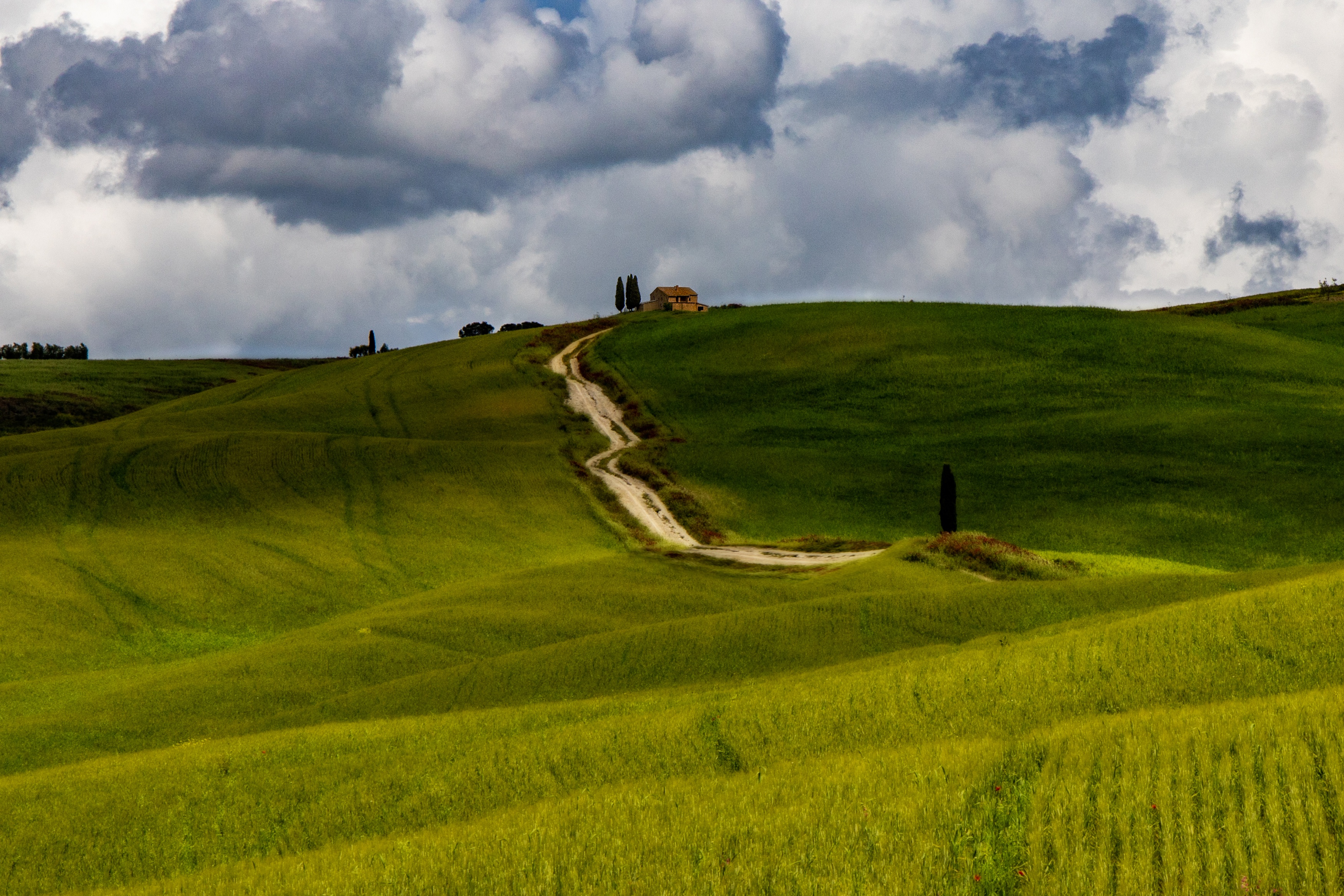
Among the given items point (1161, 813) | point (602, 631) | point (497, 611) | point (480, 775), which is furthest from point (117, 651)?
point (1161, 813)

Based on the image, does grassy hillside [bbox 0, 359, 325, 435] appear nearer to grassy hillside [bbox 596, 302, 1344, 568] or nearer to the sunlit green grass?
grassy hillside [bbox 596, 302, 1344, 568]

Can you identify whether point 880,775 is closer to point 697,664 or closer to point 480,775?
point 480,775

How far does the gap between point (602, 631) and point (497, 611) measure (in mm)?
5187

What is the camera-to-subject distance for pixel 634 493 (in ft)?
204

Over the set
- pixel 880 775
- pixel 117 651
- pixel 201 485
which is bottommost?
pixel 117 651

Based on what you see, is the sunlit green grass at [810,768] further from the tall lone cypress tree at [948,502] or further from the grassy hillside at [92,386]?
the grassy hillside at [92,386]

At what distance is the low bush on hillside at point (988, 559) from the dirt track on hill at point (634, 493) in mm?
2805

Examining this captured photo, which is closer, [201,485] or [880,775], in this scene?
[880,775]

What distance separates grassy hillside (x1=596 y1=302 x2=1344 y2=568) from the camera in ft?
175

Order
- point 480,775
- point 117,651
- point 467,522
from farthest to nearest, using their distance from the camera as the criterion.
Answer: point 467,522 → point 117,651 → point 480,775

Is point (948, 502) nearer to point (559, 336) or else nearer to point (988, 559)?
point (988, 559)

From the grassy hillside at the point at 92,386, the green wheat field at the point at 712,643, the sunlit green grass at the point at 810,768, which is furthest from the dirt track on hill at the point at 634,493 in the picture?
the grassy hillside at the point at 92,386

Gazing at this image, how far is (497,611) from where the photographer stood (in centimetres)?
3334

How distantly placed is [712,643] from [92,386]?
487ft
